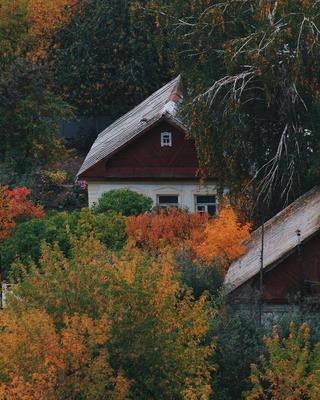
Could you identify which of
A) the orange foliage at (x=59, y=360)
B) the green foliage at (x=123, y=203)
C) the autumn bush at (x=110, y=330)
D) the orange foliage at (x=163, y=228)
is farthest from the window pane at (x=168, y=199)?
the orange foliage at (x=59, y=360)

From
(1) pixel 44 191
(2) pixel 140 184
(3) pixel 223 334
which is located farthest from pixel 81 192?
(3) pixel 223 334

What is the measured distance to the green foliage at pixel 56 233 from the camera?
3086 centimetres

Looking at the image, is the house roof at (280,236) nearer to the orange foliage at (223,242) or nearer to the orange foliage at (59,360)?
the orange foliage at (223,242)

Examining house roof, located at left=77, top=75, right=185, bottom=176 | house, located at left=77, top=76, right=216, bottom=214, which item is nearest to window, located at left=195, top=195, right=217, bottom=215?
house, located at left=77, top=76, right=216, bottom=214

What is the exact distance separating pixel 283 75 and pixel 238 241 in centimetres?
400

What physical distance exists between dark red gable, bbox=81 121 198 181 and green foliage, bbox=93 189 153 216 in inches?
89.4

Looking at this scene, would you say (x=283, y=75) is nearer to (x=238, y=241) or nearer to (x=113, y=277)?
(x=238, y=241)

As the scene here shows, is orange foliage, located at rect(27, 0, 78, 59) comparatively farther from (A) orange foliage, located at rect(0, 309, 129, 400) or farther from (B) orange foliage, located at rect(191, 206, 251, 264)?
(A) orange foliage, located at rect(0, 309, 129, 400)

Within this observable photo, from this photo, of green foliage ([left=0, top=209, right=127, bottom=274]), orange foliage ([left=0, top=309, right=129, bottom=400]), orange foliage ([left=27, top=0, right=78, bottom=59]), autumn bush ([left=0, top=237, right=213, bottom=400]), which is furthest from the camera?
orange foliage ([left=27, top=0, right=78, bottom=59])

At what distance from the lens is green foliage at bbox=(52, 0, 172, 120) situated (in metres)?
50.7

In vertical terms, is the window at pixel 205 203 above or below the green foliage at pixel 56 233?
above

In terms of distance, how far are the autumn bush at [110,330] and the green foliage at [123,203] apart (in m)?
15.7

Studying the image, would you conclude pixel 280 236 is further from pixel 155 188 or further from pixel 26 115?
pixel 26 115

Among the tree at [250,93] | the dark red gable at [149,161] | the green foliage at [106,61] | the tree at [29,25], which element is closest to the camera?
the tree at [250,93]
